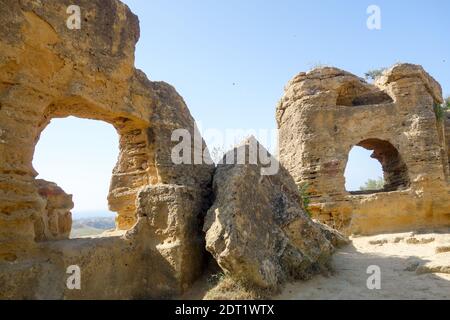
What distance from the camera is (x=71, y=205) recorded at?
511cm

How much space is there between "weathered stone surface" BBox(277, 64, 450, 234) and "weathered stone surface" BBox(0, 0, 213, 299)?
550 centimetres

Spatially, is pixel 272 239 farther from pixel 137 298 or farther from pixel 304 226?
pixel 137 298

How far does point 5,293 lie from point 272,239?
325 centimetres

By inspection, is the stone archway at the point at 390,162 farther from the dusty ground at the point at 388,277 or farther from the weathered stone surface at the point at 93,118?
the weathered stone surface at the point at 93,118

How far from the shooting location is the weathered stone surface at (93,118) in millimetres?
4035

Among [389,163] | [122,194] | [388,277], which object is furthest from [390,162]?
[122,194]

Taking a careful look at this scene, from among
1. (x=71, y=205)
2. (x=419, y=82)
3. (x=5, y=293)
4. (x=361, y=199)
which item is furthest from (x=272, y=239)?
(x=419, y=82)

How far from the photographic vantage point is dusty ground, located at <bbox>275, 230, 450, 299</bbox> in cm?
436

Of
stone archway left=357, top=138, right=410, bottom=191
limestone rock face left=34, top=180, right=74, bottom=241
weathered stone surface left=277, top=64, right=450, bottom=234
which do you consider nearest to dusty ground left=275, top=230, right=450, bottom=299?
weathered stone surface left=277, top=64, right=450, bottom=234

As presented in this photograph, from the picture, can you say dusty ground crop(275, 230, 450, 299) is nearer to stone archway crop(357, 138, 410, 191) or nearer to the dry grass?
the dry grass

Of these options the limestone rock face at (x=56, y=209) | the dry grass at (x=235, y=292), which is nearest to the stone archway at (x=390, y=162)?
the dry grass at (x=235, y=292)

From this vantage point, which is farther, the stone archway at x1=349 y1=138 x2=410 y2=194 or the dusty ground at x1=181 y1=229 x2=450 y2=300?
the stone archway at x1=349 y1=138 x2=410 y2=194

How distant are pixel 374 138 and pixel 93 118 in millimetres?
8281
